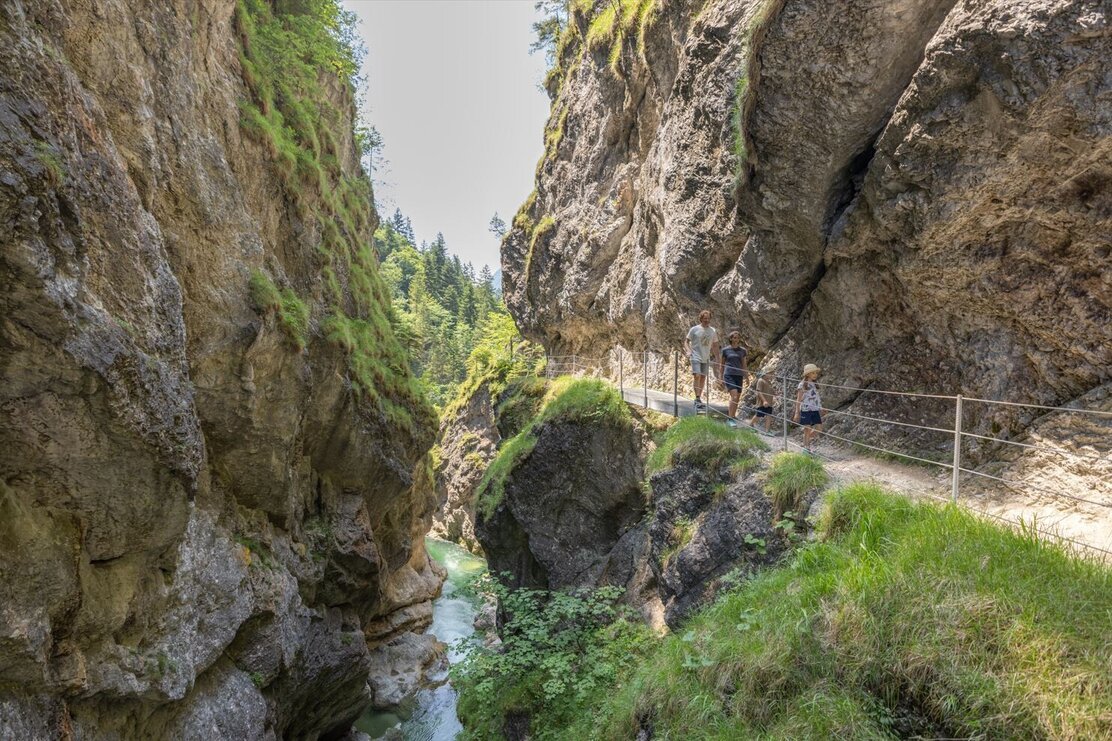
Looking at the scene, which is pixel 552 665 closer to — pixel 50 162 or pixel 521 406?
pixel 50 162

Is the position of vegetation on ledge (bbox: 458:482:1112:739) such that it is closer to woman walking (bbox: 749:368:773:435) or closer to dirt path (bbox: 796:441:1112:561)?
dirt path (bbox: 796:441:1112:561)

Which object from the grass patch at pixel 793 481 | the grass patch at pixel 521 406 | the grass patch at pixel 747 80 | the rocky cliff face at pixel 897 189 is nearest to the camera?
the rocky cliff face at pixel 897 189

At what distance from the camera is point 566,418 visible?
40.2 feet

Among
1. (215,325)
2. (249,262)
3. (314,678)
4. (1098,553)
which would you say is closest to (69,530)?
(215,325)

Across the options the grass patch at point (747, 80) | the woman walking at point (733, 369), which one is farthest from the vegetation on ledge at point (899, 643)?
the grass patch at point (747, 80)

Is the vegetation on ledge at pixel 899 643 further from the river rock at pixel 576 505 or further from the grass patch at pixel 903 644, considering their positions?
the river rock at pixel 576 505

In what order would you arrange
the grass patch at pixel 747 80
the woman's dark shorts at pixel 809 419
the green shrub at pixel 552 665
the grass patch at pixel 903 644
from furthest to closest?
1. the grass patch at pixel 747 80
2. the woman's dark shorts at pixel 809 419
3. the green shrub at pixel 552 665
4. the grass patch at pixel 903 644

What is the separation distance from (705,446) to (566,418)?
4.77m

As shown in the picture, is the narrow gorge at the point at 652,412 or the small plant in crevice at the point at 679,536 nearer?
the narrow gorge at the point at 652,412

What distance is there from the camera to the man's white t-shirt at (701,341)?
979 cm

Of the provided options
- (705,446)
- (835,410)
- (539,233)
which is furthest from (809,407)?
(539,233)

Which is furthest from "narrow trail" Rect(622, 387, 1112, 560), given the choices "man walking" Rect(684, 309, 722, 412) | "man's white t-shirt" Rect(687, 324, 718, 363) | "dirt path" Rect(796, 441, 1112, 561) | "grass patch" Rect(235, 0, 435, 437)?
"grass patch" Rect(235, 0, 435, 437)

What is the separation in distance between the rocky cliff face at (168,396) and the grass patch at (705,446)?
666 centimetres

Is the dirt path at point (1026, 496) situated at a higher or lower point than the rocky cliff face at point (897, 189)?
lower
